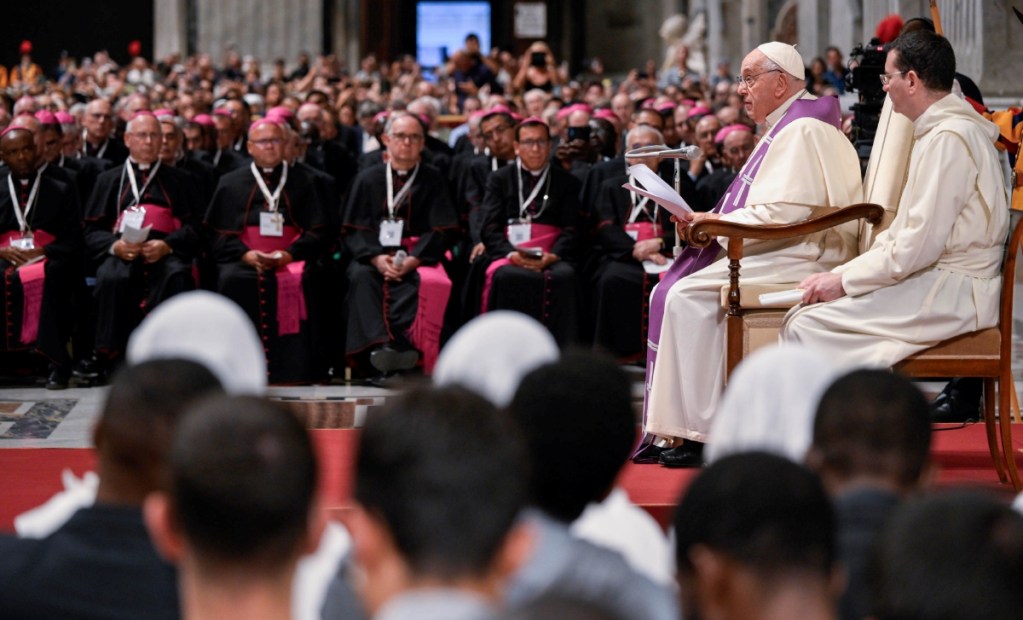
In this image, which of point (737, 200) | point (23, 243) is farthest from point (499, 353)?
point (23, 243)

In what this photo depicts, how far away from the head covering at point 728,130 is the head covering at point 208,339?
675 centimetres

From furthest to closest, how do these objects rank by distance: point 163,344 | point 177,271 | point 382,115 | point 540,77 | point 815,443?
point 540,77, point 382,115, point 177,271, point 163,344, point 815,443

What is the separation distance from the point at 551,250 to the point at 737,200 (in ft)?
10.1

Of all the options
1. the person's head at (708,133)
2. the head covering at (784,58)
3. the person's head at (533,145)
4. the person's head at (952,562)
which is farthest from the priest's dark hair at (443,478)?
the person's head at (708,133)

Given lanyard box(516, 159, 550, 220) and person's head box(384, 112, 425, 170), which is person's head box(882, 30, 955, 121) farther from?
person's head box(384, 112, 425, 170)

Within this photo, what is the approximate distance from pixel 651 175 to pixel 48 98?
31.7ft

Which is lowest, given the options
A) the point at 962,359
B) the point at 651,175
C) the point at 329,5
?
the point at 962,359

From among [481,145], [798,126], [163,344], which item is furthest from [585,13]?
[163,344]

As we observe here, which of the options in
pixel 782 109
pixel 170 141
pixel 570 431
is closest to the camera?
pixel 570 431

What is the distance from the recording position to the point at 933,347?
5172mm

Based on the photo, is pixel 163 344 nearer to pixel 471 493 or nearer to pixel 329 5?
pixel 471 493

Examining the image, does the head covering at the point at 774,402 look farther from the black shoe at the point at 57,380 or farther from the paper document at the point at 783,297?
the black shoe at the point at 57,380

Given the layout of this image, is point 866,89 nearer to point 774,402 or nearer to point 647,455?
point 647,455

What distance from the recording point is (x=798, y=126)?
5711mm
